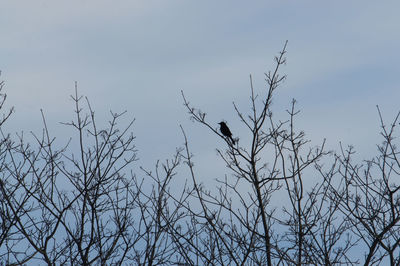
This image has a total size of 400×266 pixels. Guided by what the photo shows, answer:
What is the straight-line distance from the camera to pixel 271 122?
7.11 m

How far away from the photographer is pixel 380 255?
6.34 metres

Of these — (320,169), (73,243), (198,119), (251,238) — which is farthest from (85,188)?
(320,169)

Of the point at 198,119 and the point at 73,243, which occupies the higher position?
the point at 198,119

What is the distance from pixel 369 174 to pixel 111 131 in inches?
128

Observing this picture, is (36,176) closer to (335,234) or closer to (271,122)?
(271,122)

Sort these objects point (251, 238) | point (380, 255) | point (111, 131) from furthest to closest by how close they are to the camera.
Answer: point (111, 131) < point (251, 238) < point (380, 255)

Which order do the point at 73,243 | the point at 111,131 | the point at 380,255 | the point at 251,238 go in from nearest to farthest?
the point at 380,255 < the point at 251,238 < the point at 73,243 < the point at 111,131

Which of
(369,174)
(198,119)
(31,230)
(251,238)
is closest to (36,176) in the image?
(31,230)

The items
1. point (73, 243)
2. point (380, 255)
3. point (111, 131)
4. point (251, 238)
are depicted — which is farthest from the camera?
point (111, 131)

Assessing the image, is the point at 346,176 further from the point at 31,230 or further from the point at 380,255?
the point at 31,230

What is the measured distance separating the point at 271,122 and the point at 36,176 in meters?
2.93

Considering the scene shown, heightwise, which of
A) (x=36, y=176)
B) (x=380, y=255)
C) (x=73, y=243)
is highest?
(x=36, y=176)

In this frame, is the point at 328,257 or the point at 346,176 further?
the point at 346,176

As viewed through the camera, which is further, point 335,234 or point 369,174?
point 369,174
